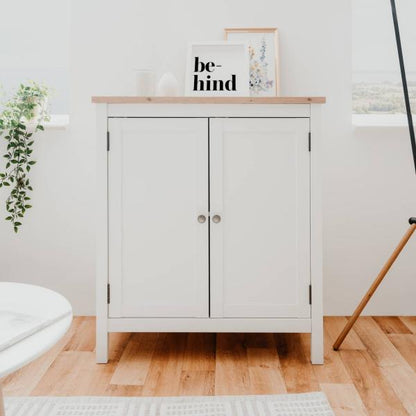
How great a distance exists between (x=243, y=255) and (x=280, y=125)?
53 centimetres

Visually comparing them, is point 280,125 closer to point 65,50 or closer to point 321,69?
point 321,69

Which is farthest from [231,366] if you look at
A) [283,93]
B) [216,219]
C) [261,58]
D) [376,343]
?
[261,58]

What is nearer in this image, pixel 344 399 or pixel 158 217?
pixel 344 399

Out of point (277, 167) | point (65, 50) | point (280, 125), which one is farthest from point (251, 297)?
point (65, 50)

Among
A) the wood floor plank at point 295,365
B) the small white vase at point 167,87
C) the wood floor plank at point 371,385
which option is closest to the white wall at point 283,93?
the small white vase at point 167,87

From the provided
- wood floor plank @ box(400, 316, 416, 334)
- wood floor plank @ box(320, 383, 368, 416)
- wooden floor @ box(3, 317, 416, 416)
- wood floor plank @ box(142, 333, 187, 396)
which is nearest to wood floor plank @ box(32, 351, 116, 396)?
wooden floor @ box(3, 317, 416, 416)

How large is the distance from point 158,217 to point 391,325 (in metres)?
1.31

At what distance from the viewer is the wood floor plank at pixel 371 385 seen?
1.60 metres

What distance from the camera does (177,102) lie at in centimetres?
189

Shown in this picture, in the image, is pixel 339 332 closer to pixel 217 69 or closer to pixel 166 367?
pixel 166 367

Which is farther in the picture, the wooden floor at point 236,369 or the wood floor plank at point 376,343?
the wood floor plank at point 376,343

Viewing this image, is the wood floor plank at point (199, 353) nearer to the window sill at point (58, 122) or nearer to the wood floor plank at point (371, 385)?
the wood floor plank at point (371, 385)

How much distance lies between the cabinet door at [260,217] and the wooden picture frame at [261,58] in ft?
1.86

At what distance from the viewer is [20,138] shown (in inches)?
97.3
